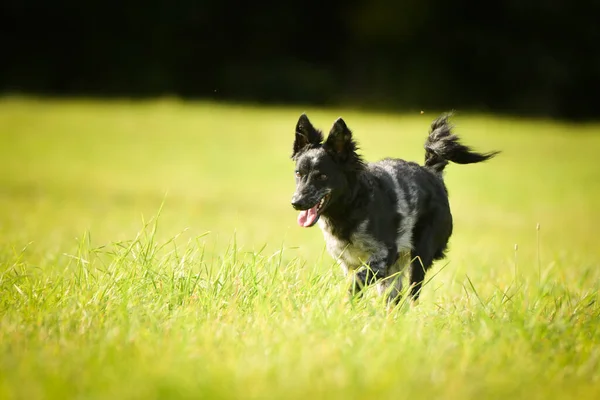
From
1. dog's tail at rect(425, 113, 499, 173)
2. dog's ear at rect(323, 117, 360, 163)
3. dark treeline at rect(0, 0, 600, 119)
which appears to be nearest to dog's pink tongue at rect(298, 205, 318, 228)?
dog's ear at rect(323, 117, 360, 163)

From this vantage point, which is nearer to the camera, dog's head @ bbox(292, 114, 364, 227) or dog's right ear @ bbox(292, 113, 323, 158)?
dog's head @ bbox(292, 114, 364, 227)

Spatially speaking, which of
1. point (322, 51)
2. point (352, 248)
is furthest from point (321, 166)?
point (322, 51)

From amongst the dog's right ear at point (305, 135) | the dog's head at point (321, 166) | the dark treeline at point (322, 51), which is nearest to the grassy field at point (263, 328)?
the dog's head at point (321, 166)

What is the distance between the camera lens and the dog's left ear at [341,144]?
480 centimetres

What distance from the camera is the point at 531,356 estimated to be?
12.0 ft

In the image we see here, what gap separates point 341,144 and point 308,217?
556 millimetres

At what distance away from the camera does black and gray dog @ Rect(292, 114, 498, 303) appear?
4.73 m

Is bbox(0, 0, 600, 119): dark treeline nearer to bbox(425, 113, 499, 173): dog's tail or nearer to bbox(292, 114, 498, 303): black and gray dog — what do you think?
bbox(425, 113, 499, 173): dog's tail

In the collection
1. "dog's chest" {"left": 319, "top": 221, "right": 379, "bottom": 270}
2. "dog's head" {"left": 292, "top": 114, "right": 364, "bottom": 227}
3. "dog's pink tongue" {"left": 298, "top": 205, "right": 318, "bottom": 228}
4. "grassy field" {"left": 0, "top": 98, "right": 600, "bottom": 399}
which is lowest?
"grassy field" {"left": 0, "top": 98, "right": 600, "bottom": 399}

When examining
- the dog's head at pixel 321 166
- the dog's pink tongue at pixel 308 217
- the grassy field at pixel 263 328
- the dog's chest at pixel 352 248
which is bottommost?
the grassy field at pixel 263 328

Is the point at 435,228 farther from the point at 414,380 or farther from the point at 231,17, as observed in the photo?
the point at 231,17

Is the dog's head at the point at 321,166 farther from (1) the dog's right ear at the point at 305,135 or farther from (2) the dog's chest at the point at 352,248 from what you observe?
(2) the dog's chest at the point at 352,248

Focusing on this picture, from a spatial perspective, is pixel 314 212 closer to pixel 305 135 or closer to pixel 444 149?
pixel 305 135

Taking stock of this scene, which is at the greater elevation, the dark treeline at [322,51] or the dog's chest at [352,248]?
the dark treeline at [322,51]
